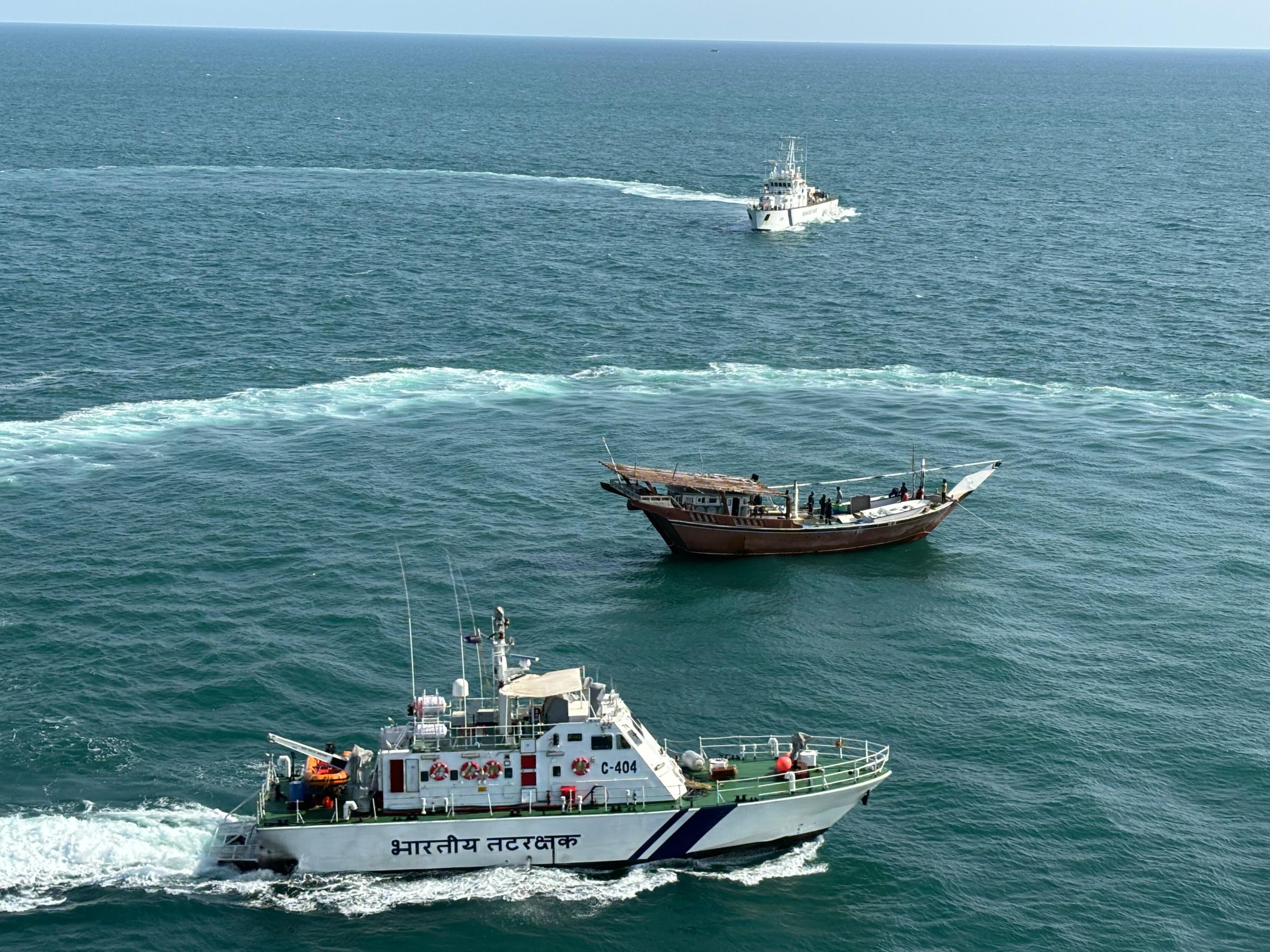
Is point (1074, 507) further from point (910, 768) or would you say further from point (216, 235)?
point (216, 235)

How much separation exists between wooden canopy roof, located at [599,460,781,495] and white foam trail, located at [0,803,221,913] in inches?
1552

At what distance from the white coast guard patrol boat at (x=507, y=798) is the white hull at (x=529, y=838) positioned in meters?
0.06

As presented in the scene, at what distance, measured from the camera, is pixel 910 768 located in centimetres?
7075

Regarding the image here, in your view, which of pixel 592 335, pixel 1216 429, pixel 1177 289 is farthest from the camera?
pixel 1177 289

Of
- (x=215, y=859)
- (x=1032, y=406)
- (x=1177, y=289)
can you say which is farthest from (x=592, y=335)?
(x=215, y=859)

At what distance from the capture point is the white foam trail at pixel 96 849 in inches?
2371

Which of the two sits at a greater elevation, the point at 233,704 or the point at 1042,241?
the point at 1042,241

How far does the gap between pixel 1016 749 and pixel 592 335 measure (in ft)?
272

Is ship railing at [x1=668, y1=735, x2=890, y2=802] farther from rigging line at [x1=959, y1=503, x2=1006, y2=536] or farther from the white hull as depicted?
rigging line at [x1=959, y1=503, x2=1006, y2=536]

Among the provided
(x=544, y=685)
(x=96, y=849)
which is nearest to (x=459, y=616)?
(x=544, y=685)

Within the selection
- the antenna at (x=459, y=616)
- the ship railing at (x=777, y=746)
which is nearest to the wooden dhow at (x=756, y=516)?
the antenna at (x=459, y=616)

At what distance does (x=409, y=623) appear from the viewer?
80750 mm

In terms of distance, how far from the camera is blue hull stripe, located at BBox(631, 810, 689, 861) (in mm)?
61875

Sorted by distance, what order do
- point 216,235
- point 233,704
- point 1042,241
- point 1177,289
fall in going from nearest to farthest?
point 233,704 < point 1177,289 < point 216,235 < point 1042,241
